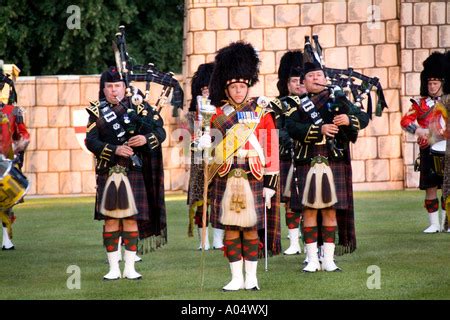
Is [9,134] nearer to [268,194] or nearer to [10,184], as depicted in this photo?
[10,184]

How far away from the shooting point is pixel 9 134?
1496 centimetres

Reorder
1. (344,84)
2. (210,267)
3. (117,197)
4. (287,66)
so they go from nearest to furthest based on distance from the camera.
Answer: (117,197)
(210,267)
(344,84)
(287,66)

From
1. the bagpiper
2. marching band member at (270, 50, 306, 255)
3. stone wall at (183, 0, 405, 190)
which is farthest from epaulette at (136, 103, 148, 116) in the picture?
stone wall at (183, 0, 405, 190)

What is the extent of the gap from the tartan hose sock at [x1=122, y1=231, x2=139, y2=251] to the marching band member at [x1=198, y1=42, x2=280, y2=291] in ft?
3.68

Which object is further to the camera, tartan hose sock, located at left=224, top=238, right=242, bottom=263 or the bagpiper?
the bagpiper

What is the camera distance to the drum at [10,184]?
11464 mm

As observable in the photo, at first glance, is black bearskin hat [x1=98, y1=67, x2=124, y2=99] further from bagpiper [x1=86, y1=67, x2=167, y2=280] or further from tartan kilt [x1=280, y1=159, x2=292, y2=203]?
tartan kilt [x1=280, y1=159, x2=292, y2=203]

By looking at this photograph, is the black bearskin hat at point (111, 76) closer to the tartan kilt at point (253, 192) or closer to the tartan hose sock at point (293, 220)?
the tartan kilt at point (253, 192)

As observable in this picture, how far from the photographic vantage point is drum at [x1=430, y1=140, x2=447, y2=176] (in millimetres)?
15500

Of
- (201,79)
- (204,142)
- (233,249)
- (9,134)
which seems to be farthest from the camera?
(201,79)

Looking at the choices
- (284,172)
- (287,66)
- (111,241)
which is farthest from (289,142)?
(111,241)

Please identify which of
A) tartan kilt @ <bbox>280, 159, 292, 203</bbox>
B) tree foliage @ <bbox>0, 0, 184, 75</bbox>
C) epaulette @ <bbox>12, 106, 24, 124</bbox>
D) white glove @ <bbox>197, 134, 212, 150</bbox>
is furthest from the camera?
tree foliage @ <bbox>0, 0, 184, 75</bbox>

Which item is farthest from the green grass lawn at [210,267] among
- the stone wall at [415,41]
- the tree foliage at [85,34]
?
the tree foliage at [85,34]

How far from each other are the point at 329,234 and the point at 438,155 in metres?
3.67
